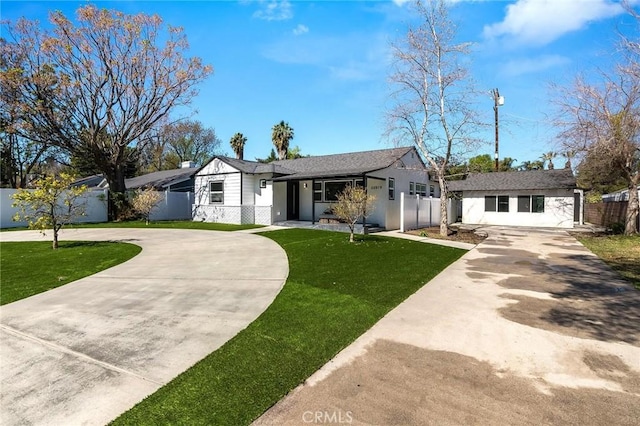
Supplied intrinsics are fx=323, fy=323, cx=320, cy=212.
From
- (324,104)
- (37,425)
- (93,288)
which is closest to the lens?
(37,425)

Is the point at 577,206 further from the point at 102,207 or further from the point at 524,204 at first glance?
the point at 102,207

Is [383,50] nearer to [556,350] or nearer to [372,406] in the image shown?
[556,350]

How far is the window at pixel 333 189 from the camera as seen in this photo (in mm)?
17297

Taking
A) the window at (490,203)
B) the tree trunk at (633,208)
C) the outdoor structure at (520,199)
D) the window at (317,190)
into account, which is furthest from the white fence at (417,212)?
the tree trunk at (633,208)

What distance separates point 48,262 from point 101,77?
676 inches

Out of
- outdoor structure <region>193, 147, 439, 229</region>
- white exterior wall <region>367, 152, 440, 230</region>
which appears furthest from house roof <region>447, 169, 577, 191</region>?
white exterior wall <region>367, 152, 440, 230</region>

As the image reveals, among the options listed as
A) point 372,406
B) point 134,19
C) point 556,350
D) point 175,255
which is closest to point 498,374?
point 556,350

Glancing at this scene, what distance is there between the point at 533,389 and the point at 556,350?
1.03 metres

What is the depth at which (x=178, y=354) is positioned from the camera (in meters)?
3.39

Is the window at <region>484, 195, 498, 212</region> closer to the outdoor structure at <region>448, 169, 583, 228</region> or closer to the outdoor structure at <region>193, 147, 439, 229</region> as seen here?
the outdoor structure at <region>448, 169, 583, 228</region>

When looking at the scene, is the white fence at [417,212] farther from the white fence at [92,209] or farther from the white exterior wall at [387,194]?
the white fence at [92,209]

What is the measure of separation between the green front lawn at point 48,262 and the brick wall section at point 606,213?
2206cm

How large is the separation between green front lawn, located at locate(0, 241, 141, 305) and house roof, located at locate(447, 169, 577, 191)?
21.8 metres

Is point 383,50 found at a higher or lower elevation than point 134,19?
lower
